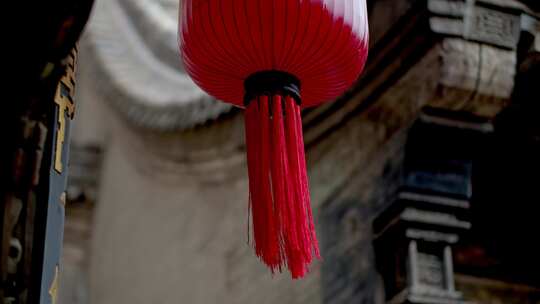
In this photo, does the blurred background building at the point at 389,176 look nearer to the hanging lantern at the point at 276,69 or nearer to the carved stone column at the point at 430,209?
the carved stone column at the point at 430,209

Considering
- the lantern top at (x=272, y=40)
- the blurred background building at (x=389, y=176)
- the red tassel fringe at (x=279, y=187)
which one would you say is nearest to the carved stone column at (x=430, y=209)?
the blurred background building at (x=389, y=176)

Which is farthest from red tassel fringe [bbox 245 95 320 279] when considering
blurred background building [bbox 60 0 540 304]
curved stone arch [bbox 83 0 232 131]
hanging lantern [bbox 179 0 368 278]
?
curved stone arch [bbox 83 0 232 131]

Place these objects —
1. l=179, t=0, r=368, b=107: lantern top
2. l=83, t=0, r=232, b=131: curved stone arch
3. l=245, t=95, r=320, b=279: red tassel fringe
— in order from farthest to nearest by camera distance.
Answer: l=83, t=0, r=232, b=131: curved stone arch, l=179, t=0, r=368, b=107: lantern top, l=245, t=95, r=320, b=279: red tassel fringe

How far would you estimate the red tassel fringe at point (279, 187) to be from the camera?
7.75 feet

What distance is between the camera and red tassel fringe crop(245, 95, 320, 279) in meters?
2.36

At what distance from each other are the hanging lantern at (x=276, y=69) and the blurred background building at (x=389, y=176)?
1.41 meters

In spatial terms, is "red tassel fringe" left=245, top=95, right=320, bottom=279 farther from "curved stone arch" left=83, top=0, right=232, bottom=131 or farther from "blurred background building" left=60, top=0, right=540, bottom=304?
"curved stone arch" left=83, top=0, right=232, bottom=131

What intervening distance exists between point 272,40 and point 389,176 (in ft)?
5.72

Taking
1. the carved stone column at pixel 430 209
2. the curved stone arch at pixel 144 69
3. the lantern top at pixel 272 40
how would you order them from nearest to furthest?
the lantern top at pixel 272 40 < the carved stone column at pixel 430 209 < the curved stone arch at pixel 144 69

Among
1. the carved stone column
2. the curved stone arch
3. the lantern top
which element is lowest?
the carved stone column

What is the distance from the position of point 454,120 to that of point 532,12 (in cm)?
55

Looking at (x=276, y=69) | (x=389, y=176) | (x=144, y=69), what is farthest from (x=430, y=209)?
(x=144, y=69)

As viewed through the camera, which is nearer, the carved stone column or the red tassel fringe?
the red tassel fringe

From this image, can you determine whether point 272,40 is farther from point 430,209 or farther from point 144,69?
point 144,69
